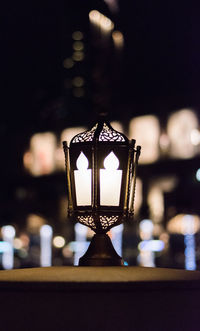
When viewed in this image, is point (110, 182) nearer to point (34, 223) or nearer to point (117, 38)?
point (117, 38)

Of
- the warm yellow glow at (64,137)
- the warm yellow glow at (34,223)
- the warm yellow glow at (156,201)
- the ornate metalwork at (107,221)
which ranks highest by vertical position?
the warm yellow glow at (64,137)

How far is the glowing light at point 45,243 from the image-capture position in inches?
1448

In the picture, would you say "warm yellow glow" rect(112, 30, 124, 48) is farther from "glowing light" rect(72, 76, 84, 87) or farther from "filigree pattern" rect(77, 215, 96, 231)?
"glowing light" rect(72, 76, 84, 87)

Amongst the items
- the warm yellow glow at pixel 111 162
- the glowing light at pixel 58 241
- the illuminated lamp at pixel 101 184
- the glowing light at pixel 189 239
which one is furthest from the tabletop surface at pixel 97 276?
the glowing light at pixel 58 241

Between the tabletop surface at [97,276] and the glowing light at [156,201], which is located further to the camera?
the glowing light at [156,201]

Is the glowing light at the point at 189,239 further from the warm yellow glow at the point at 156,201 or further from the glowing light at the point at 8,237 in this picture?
the glowing light at the point at 8,237

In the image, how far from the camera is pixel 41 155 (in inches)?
1481

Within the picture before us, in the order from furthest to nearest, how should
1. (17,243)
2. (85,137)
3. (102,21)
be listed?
(17,243) < (85,137) < (102,21)

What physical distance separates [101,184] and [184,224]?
28.2 m

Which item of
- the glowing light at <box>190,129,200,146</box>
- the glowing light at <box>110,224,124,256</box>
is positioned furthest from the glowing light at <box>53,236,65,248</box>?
the glowing light at <box>190,129,200,146</box>

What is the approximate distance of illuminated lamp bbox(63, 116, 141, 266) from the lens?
3.30m

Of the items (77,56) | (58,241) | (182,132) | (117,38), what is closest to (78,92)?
(77,56)

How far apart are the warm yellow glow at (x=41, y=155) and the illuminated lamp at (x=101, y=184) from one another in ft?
110

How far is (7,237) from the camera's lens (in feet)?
136
